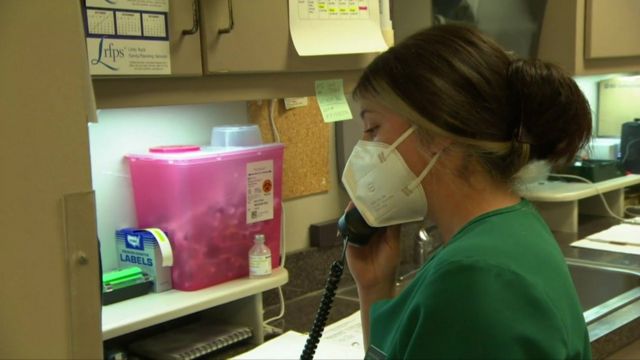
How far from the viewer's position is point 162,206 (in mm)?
1597

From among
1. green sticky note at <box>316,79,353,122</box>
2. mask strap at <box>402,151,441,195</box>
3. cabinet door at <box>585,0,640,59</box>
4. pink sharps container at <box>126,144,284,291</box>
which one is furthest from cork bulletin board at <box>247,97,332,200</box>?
mask strap at <box>402,151,441,195</box>

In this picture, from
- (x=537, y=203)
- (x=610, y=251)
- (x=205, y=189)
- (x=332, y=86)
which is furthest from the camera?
(x=537, y=203)

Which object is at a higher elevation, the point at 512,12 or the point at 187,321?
the point at 512,12

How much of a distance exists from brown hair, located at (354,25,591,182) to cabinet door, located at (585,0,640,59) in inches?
34.7

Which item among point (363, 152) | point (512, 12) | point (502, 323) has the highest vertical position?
point (512, 12)

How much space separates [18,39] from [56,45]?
33 mm

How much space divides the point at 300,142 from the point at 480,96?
3.60 ft

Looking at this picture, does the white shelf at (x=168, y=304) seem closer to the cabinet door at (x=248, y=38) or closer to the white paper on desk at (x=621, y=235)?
the cabinet door at (x=248, y=38)

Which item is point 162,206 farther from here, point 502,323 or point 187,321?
point 502,323

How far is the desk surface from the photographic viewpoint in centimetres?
255

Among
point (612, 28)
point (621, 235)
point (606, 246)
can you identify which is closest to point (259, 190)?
point (612, 28)

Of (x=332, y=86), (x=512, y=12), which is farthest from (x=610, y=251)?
(x=332, y=86)

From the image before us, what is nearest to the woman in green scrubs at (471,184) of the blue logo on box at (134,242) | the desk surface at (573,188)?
the blue logo on box at (134,242)

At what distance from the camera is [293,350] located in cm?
158
